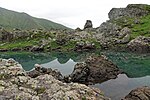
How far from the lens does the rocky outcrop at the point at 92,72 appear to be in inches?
2345

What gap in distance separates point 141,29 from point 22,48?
8608 cm

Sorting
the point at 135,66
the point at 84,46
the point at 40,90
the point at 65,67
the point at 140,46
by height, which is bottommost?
the point at 65,67

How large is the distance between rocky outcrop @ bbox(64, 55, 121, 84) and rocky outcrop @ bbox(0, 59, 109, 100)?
29833 millimetres

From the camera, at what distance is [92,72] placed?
6166 centimetres

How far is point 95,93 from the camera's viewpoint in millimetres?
27609

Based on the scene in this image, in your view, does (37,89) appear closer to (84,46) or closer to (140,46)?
(140,46)

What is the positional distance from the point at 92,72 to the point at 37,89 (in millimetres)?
36157

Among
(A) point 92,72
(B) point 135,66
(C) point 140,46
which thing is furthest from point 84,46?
(A) point 92,72

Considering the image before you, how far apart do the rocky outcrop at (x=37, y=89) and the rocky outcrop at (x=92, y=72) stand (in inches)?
1175

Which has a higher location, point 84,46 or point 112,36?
point 112,36

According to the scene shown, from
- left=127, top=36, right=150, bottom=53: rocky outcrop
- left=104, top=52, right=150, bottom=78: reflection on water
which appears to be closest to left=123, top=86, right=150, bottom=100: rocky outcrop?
left=104, top=52, right=150, bottom=78: reflection on water

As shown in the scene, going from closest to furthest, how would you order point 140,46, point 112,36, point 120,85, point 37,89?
1. point 37,89
2. point 120,85
3. point 140,46
4. point 112,36

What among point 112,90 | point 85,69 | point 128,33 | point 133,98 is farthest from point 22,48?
point 133,98

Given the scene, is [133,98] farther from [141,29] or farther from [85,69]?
[141,29]
